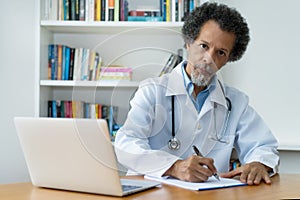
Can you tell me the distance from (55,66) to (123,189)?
5.71ft

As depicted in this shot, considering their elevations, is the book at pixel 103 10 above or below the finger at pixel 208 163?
above

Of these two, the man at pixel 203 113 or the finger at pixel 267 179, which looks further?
the man at pixel 203 113

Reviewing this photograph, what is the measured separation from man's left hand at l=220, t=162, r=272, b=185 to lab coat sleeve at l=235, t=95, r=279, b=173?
118 millimetres

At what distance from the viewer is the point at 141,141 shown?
6.07ft

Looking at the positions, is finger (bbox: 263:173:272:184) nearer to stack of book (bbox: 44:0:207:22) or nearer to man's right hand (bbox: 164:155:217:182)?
man's right hand (bbox: 164:155:217:182)

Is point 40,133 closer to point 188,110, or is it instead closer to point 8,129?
point 188,110

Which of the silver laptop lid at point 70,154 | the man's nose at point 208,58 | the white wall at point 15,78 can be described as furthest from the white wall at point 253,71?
the silver laptop lid at point 70,154

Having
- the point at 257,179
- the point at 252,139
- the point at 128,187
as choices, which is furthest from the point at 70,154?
the point at 252,139

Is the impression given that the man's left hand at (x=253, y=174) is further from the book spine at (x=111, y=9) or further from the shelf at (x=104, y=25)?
the book spine at (x=111, y=9)

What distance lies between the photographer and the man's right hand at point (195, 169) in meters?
1.63

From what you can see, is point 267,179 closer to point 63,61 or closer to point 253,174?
point 253,174

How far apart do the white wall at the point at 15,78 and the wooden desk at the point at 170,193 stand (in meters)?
1.59

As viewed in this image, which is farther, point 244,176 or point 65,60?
point 65,60

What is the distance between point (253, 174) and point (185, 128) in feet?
1.19
